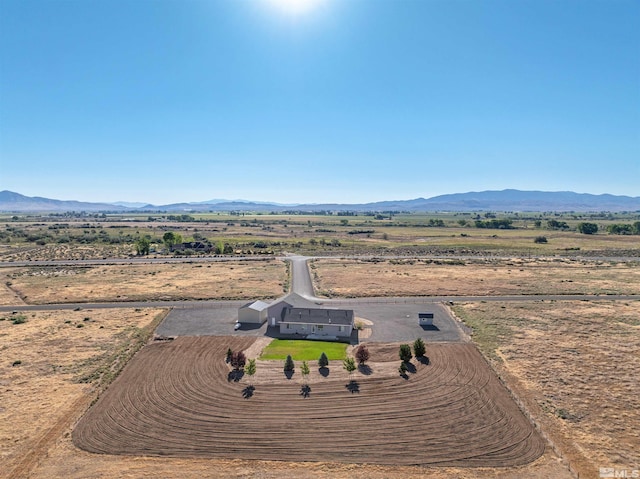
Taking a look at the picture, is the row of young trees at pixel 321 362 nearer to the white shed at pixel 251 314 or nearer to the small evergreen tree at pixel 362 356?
the small evergreen tree at pixel 362 356

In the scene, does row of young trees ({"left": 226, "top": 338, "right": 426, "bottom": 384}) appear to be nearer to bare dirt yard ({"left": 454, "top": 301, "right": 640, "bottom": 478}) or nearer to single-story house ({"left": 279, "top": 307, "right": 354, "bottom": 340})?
single-story house ({"left": 279, "top": 307, "right": 354, "bottom": 340})

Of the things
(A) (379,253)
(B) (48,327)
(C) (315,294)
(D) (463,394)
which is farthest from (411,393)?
(A) (379,253)

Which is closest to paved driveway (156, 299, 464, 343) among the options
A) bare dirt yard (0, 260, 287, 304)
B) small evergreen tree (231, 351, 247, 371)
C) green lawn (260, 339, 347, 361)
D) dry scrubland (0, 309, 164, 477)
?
dry scrubland (0, 309, 164, 477)

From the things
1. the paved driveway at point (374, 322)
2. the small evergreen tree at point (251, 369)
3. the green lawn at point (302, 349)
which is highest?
the small evergreen tree at point (251, 369)

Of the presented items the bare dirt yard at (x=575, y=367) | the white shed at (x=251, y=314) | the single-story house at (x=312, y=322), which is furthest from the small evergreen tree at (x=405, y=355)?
the white shed at (x=251, y=314)

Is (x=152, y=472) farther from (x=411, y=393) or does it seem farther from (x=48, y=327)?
(x=48, y=327)

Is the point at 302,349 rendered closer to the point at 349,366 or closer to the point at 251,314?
the point at 349,366
